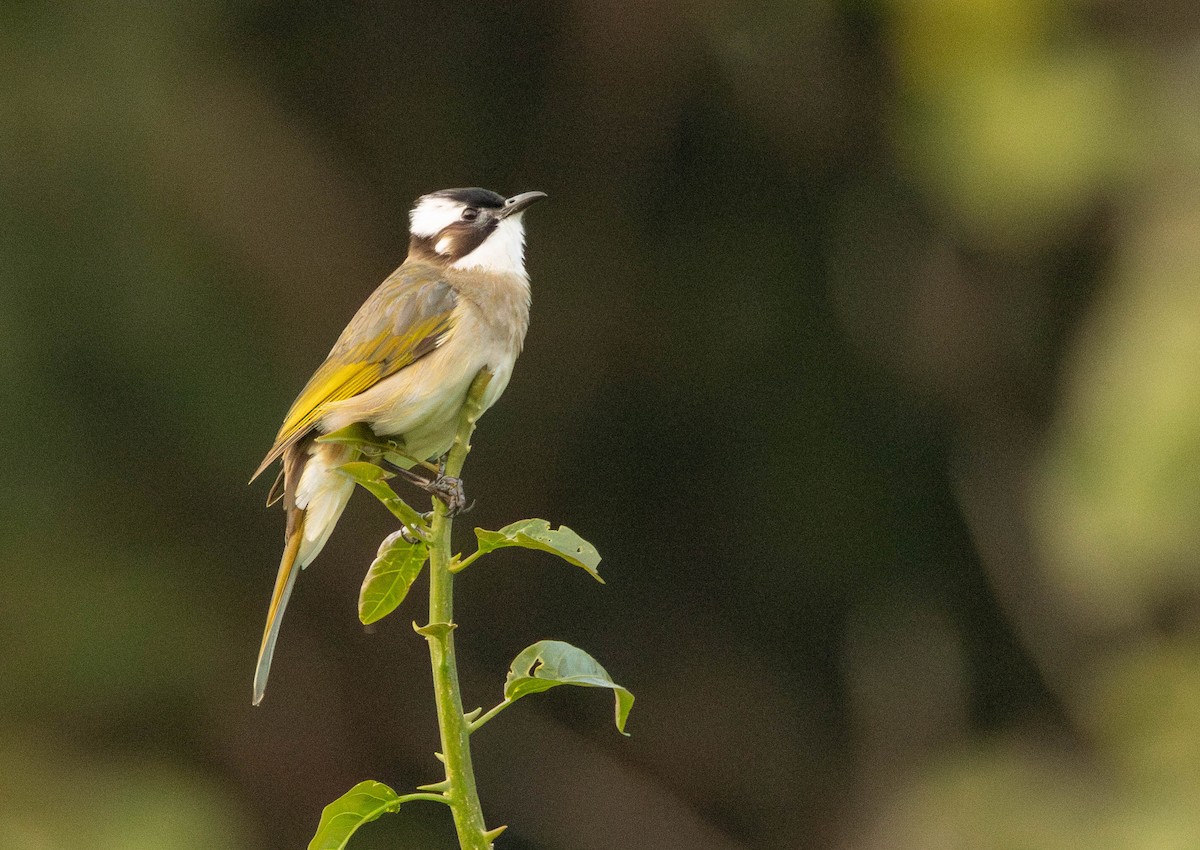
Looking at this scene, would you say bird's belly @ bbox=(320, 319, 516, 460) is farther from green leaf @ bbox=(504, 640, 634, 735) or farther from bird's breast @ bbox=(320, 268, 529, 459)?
green leaf @ bbox=(504, 640, 634, 735)

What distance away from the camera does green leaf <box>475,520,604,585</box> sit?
165cm

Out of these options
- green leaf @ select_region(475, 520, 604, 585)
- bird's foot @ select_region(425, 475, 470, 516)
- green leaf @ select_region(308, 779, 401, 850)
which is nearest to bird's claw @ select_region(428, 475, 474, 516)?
bird's foot @ select_region(425, 475, 470, 516)

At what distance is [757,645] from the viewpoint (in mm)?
6965

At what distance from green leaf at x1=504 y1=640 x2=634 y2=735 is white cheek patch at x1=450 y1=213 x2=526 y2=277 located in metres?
2.04

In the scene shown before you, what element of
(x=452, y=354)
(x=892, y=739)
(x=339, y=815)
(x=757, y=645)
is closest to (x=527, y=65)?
(x=757, y=645)

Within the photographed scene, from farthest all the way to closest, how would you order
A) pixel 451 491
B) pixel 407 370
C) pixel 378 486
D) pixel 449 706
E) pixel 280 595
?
pixel 407 370 → pixel 280 595 → pixel 451 491 → pixel 378 486 → pixel 449 706

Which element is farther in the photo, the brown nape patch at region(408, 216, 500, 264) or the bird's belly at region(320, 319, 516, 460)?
the brown nape patch at region(408, 216, 500, 264)

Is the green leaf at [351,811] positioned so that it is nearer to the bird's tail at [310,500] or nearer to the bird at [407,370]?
the bird at [407,370]

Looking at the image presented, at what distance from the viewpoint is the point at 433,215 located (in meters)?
4.02

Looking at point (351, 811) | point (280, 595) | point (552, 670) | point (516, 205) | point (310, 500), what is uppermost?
point (516, 205)

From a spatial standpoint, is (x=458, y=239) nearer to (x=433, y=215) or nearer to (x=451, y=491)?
(x=433, y=215)

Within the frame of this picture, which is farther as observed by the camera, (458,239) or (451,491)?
(458,239)

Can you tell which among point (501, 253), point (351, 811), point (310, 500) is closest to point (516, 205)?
point (501, 253)

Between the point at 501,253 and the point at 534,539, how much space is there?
7.05 feet
